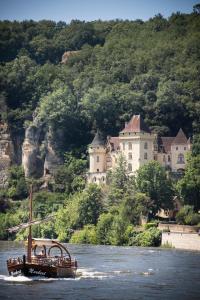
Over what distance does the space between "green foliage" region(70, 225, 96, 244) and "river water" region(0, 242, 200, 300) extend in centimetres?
2157

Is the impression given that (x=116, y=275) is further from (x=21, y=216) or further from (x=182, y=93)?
(x=182, y=93)

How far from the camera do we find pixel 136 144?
171750 mm

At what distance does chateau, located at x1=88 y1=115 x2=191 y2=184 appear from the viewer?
17175cm

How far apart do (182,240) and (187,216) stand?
14024 millimetres

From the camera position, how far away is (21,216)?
531 feet

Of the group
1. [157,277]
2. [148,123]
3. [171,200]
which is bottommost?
[157,277]

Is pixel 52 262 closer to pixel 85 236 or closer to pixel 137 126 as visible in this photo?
pixel 85 236

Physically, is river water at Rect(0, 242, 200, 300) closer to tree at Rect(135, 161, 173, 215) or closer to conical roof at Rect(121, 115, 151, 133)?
tree at Rect(135, 161, 173, 215)

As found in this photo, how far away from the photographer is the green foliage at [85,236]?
145 meters

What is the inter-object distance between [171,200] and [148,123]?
39.4 m

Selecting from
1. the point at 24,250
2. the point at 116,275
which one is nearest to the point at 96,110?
the point at 24,250

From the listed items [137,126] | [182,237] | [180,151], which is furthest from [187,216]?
[137,126]

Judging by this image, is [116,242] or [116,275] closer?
[116,275]

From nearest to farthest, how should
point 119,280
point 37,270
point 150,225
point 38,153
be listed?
point 119,280
point 37,270
point 150,225
point 38,153
